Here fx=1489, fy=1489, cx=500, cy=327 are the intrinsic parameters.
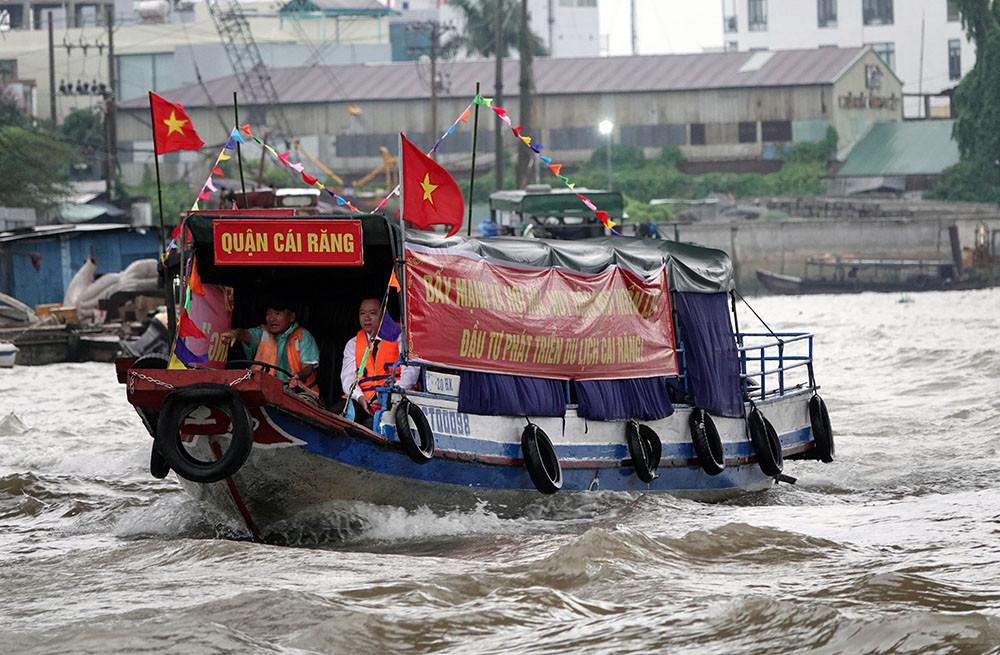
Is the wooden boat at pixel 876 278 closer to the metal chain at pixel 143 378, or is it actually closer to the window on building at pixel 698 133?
the window on building at pixel 698 133

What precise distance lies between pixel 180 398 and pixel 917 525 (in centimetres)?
547

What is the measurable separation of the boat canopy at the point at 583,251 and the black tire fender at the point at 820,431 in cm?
174

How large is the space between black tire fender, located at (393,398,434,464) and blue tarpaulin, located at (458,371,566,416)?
53 centimetres

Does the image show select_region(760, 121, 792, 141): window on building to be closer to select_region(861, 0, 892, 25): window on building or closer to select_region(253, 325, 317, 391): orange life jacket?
select_region(861, 0, 892, 25): window on building

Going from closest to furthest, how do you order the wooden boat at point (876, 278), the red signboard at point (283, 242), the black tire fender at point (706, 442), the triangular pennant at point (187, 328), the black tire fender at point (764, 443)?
the red signboard at point (283, 242) < the triangular pennant at point (187, 328) < the black tire fender at point (706, 442) < the black tire fender at point (764, 443) < the wooden boat at point (876, 278)

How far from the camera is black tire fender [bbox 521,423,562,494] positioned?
10859mm

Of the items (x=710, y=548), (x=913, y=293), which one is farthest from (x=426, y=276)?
(x=913, y=293)

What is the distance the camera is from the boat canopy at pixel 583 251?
1063 centimetres

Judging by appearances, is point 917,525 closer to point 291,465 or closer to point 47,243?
point 291,465

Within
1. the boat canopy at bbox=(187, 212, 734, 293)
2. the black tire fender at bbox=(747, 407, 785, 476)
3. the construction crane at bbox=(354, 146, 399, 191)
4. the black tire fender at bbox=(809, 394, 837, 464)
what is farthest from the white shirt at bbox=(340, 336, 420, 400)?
the construction crane at bbox=(354, 146, 399, 191)

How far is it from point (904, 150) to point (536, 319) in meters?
50.3

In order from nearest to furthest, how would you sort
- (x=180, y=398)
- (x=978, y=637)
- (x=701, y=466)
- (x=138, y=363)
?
1. (x=978, y=637)
2. (x=180, y=398)
3. (x=138, y=363)
4. (x=701, y=466)

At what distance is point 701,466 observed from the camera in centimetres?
1228

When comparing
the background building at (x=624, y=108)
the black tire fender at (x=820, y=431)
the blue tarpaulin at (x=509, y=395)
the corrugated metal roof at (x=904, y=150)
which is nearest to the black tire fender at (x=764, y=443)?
the black tire fender at (x=820, y=431)
